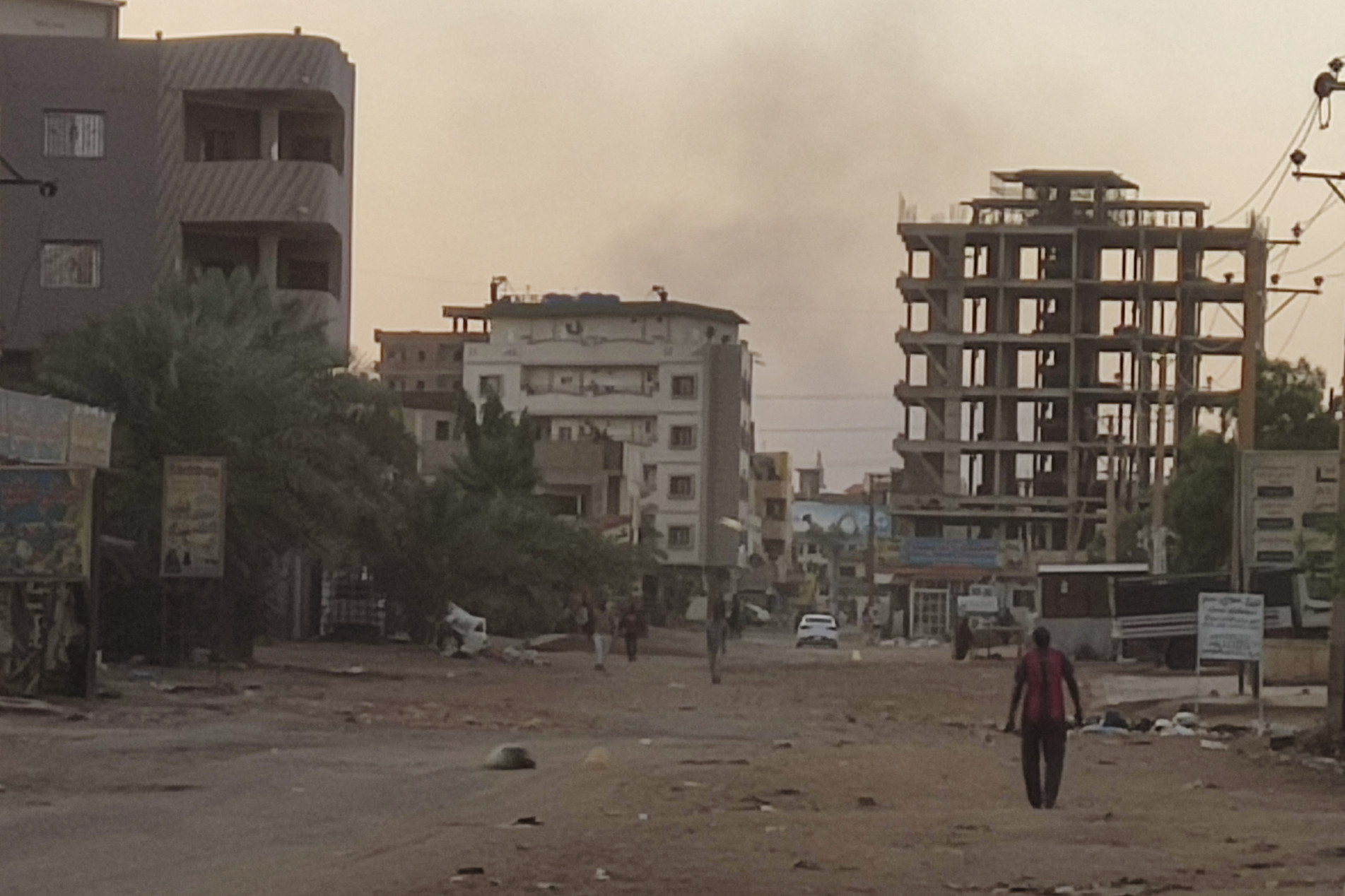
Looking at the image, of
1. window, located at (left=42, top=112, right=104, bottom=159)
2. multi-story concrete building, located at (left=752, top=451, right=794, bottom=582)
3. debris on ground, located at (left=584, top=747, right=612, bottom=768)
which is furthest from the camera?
multi-story concrete building, located at (left=752, top=451, right=794, bottom=582)

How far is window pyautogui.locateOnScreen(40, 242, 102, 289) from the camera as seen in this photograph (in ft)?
232

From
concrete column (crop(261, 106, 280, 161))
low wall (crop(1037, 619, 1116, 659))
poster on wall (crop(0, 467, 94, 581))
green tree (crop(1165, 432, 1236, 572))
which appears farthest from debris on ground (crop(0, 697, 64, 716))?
low wall (crop(1037, 619, 1116, 659))

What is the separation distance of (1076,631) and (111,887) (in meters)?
60.6

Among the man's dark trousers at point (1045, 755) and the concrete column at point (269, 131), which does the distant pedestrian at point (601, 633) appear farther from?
the man's dark trousers at point (1045, 755)

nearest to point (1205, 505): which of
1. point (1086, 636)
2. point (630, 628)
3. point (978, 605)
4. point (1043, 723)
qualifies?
point (1086, 636)

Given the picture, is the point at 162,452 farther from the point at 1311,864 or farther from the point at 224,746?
the point at 1311,864

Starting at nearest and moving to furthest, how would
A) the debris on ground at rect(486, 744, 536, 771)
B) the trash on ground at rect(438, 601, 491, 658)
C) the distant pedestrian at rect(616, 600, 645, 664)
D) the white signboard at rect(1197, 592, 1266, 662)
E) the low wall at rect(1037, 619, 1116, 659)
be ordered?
the debris on ground at rect(486, 744, 536, 771)
the white signboard at rect(1197, 592, 1266, 662)
the trash on ground at rect(438, 601, 491, 658)
the distant pedestrian at rect(616, 600, 645, 664)
the low wall at rect(1037, 619, 1116, 659)

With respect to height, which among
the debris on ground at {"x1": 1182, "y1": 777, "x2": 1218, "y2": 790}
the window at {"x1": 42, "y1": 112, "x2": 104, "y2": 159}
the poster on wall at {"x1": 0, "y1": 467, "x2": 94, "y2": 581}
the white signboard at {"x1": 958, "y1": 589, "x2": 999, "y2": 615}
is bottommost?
the debris on ground at {"x1": 1182, "y1": 777, "x2": 1218, "y2": 790}

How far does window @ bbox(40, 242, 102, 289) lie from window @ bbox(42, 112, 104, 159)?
2.43m

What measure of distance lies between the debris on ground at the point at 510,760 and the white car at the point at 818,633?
7141 cm

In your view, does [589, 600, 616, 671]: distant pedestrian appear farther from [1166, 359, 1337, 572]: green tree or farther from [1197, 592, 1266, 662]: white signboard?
[1197, 592, 1266, 662]: white signboard

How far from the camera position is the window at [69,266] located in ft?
232

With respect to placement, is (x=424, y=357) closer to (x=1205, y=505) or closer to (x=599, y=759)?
(x=1205, y=505)

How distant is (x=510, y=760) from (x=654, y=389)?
124747 millimetres
